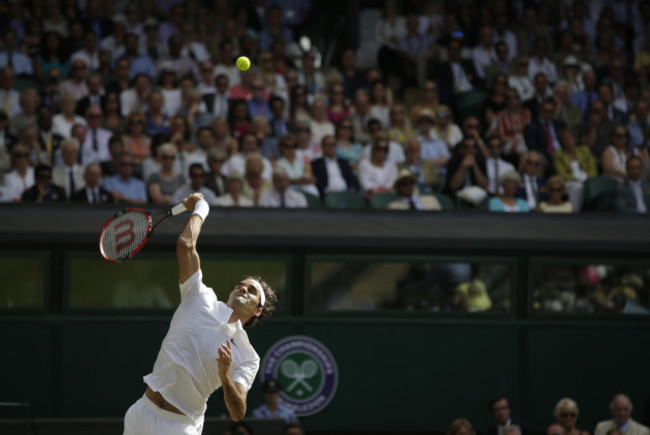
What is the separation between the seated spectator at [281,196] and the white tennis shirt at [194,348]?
18.4 ft

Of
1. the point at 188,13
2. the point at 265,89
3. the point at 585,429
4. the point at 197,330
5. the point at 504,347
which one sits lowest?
the point at 585,429

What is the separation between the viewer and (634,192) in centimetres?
1352

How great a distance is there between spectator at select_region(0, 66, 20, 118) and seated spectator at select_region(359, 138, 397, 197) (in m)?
3.99

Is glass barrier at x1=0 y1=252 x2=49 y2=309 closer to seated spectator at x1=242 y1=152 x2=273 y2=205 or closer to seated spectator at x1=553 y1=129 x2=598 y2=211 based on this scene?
seated spectator at x1=242 y1=152 x2=273 y2=205

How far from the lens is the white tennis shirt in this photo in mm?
7098

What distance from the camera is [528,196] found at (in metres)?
13.5

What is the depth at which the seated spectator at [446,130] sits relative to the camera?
47.9 ft

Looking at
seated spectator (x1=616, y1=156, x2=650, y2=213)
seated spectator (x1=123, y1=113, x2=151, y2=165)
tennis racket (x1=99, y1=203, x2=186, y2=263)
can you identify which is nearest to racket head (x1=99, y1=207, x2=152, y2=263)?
tennis racket (x1=99, y1=203, x2=186, y2=263)

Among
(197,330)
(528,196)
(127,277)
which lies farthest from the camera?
(528,196)

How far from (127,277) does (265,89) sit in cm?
347

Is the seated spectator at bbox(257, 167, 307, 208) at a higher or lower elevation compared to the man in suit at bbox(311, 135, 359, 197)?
lower

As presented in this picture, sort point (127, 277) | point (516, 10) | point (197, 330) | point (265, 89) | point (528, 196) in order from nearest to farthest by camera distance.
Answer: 1. point (197, 330)
2. point (127, 277)
3. point (528, 196)
4. point (265, 89)
5. point (516, 10)

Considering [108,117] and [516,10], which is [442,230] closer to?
[108,117]

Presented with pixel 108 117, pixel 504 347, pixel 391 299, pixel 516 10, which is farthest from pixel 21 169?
pixel 516 10
